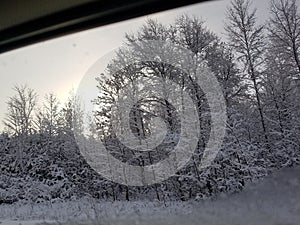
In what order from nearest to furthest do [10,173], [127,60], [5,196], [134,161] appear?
[127,60] < [134,161] < [5,196] < [10,173]

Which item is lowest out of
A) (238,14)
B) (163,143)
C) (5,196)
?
(5,196)

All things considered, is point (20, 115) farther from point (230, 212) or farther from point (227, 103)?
point (230, 212)

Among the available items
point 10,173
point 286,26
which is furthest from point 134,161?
point 286,26

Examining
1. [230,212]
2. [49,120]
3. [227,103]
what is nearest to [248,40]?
[227,103]

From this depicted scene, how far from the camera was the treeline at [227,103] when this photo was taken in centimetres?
627

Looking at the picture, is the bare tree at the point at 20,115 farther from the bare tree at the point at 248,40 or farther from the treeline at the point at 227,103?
the bare tree at the point at 248,40

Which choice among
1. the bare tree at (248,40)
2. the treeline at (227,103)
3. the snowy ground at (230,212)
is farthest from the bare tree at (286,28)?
the snowy ground at (230,212)

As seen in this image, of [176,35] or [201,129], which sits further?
[201,129]

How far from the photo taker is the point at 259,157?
7703 millimetres

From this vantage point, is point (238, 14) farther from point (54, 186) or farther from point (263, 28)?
point (54, 186)

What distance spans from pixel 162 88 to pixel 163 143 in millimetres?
1357

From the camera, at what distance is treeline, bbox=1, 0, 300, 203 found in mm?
6266

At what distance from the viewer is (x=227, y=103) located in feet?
27.2

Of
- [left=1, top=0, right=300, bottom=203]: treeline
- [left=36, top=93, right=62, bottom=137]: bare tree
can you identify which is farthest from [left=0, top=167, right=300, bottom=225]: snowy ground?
[left=36, top=93, right=62, bottom=137]: bare tree
